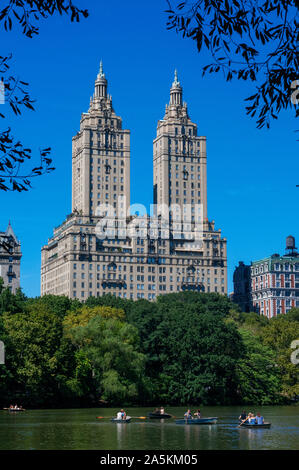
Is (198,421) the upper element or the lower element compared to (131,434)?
upper

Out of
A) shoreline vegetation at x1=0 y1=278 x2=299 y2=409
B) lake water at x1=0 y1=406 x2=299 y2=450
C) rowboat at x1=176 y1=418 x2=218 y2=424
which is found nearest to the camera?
lake water at x1=0 y1=406 x2=299 y2=450

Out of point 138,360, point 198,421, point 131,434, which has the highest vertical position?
point 138,360

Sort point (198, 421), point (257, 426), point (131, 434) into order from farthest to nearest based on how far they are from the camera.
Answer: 1. point (198, 421)
2. point (257, 426)
3. point (131, 434)

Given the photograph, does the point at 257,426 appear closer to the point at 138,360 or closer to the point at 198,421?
the point at 198,421

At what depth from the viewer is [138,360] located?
105562 mm

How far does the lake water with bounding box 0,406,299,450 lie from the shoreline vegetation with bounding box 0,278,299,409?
10.5 meters

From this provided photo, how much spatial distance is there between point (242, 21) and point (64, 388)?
83522 mm

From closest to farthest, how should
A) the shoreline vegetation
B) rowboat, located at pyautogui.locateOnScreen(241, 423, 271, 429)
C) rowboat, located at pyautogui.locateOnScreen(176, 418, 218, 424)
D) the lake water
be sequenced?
the lake water
rowboat, located at pyautogui.locateOnScreen(241, 423, 271, 429)
rowboat, located at pyautogui.locateOnScreen(176, 418, 218, 424)
the shoreline vegetation

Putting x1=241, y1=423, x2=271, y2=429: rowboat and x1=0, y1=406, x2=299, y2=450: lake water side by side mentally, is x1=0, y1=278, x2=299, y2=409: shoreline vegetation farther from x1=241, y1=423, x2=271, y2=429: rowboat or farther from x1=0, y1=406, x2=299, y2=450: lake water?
x1=241, y1=423, x2=271, y2=429: rowboat

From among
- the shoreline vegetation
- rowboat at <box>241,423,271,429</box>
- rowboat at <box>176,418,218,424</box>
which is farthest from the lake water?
the shoreline vegetation

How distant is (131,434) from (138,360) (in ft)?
136

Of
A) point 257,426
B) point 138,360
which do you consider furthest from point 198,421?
point 138,360

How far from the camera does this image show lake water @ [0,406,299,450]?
55.2 meters

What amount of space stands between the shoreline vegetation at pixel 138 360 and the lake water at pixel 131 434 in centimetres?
1054
